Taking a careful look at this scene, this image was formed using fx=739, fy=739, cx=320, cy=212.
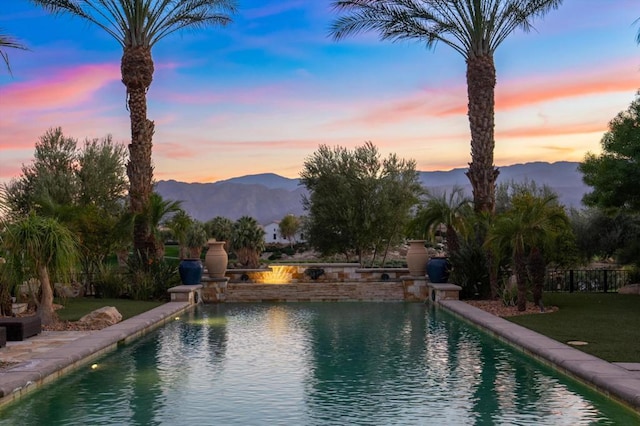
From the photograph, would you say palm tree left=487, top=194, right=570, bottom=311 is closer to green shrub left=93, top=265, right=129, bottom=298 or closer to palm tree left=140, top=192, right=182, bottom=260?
palm tree left=140, top=192, right=182, bottom=260

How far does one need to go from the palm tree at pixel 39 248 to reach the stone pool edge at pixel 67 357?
1705mm

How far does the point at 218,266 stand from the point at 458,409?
18.3 m

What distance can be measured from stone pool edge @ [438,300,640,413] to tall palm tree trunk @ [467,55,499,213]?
811cm

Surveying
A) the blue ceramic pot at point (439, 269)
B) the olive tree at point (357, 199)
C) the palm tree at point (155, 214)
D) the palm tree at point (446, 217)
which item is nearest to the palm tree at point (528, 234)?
the palm tree at point (446, 217)

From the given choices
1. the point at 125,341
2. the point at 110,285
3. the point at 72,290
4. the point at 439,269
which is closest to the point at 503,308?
the point at 439,269

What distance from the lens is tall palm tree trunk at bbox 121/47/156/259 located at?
24703 millimetres

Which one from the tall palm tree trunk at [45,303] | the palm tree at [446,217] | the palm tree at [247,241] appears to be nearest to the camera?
the tall palm tree trunk at [45,303]

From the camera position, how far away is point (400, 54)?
33.6 meters

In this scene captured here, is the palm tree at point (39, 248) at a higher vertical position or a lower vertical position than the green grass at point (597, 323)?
higher

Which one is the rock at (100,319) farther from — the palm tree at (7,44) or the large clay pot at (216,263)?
the large clay pot at (216,263)

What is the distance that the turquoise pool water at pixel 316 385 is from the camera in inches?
329

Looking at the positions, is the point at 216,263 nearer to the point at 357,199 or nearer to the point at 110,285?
the point at 110,285

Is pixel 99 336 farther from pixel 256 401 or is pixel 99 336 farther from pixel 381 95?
pixel 381 95

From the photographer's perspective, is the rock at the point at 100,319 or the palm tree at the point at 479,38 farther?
the palm tree at the point at 479,38
